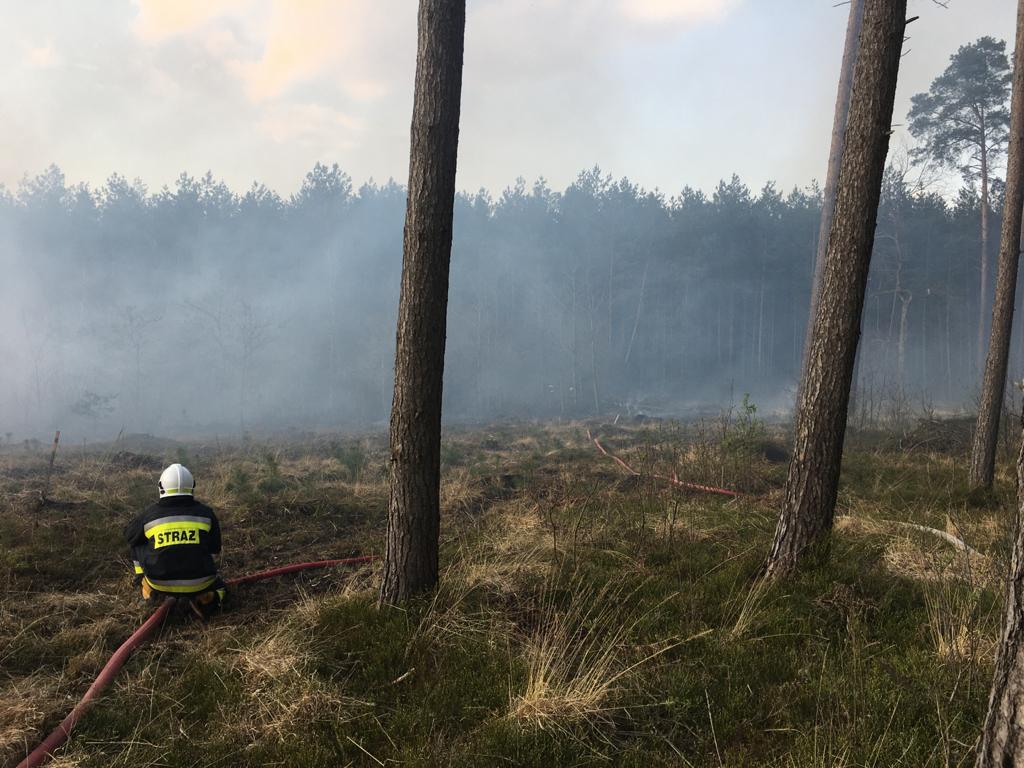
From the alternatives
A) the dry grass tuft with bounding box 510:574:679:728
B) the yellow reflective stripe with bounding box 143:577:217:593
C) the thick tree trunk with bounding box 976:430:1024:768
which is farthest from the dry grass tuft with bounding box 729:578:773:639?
the yellow reflective stripe with bounding box 143:577:217:593

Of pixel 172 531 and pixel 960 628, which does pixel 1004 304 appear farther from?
pixel 172 531

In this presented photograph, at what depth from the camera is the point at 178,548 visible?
15.5 ft

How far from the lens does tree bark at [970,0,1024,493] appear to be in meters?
7.61

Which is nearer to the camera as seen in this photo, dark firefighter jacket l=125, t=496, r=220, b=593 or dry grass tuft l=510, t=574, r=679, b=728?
dry grass tuft l=510, t=574, r=679, b=728

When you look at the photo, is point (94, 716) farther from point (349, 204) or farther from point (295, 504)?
point (349, 204)

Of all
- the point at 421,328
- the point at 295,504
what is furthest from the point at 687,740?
the point at 295,504

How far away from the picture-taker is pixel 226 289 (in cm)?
4272

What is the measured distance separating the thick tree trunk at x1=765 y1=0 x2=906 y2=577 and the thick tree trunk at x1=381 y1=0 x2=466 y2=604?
2706 mm

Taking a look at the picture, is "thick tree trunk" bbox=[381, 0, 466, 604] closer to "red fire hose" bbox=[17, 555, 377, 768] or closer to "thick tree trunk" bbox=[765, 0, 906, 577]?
"red fire hose" bbox=[17, 555, 377, 768]

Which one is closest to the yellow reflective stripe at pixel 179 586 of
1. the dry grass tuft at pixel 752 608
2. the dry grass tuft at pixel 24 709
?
the dry grass tuft at pixel 24 709

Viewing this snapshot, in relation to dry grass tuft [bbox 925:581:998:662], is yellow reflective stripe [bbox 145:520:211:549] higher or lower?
lower

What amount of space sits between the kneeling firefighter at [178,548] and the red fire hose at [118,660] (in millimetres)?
201

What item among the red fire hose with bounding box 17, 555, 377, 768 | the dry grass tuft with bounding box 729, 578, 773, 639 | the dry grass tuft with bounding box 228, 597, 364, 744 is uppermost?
the dry grass tuft with bounding box 729, 578, 773, 639

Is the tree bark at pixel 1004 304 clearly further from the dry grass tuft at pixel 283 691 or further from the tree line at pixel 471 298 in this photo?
the tree line at pixel 471 298
